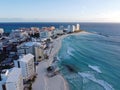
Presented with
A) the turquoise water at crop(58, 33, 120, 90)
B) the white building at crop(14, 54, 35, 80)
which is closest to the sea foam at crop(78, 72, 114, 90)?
the turquoise water at crop(58, 33, 120, 90)

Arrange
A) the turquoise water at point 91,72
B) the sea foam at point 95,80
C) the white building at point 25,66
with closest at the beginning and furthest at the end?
the sea foam at point 95,80 → the turquoise water at point 91,72 → the white building at point 25,66

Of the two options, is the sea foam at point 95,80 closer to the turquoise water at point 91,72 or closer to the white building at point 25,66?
the turquoise water at point 91,72

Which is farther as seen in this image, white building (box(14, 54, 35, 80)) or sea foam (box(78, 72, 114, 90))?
white building (box(14, 54, 35, 80))

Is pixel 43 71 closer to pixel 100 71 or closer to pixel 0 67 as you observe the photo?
pixel 0 67

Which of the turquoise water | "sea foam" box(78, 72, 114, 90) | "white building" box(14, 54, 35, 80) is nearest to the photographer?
"sea foam" box(78, 72, 114, 90)

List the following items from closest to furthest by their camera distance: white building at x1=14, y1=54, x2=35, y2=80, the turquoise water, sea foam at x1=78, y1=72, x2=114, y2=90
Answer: sea foam at x1=78, y1=72, x2=114, y2=90, the turquoise water, white building at x1=14, y1=54, x2=35, y2=80

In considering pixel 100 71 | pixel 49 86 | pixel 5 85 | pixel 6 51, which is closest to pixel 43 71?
pixel 49 86

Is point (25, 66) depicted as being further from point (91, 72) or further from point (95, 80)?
point (91, 72)

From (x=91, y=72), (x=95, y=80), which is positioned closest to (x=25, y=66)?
(x=95, y=80)

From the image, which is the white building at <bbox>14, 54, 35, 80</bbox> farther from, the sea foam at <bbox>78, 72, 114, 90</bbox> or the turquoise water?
the sea foam at <bbox>78, 72, 114, 90</bbox>

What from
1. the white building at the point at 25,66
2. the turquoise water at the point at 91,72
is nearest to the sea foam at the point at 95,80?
the turquoise water at the point at 91,72

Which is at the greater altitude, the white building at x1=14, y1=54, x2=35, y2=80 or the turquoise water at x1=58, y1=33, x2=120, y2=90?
the white building at x1=14, y1=54, x2=35, y2=80
